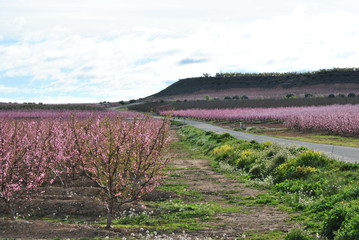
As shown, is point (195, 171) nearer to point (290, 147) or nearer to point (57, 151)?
point (290, 147)

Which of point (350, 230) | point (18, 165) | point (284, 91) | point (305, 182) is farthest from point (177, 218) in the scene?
point (284, 91)

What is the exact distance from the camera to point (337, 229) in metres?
11.0

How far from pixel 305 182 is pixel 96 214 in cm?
841

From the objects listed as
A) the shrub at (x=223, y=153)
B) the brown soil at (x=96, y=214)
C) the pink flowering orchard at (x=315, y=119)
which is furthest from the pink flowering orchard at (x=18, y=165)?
the pink flowering orchard at (x=315, y=119)

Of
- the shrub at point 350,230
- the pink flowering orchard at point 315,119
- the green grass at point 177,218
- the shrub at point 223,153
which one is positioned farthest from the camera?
the pink flowering orchard at point 315,119

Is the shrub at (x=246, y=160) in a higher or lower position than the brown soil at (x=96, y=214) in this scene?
higher

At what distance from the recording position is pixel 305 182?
671 inches

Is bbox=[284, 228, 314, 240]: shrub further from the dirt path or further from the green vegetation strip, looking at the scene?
the dirt path

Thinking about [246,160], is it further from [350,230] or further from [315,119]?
[315,119]

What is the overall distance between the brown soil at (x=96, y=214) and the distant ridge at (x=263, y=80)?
4408 inches

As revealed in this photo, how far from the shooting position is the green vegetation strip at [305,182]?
438 inches

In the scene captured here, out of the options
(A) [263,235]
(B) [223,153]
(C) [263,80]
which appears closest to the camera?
(A) [263,235]

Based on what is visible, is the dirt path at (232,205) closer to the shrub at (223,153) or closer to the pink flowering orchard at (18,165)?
the shrub at (223,153)

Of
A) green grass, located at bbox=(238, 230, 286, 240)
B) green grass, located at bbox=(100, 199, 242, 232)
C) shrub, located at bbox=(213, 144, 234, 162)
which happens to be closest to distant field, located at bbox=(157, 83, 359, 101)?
shrub, located at bbox=(213, 144, 234, 162)
